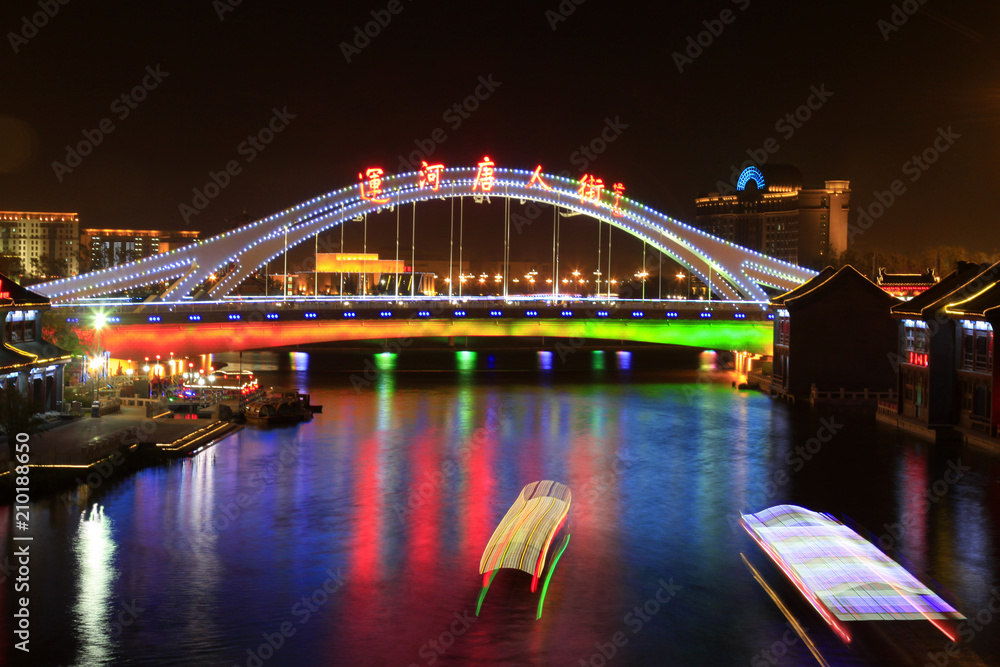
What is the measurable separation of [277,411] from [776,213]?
151 meters

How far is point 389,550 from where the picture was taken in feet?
67.6

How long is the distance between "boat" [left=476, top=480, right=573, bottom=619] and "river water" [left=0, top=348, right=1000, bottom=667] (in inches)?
11.1

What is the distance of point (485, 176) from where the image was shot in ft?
203

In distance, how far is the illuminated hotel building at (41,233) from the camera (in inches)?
7229

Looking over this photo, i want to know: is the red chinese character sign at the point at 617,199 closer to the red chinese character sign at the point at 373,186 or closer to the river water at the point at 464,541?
the red chinese character sign at the point at 373,186

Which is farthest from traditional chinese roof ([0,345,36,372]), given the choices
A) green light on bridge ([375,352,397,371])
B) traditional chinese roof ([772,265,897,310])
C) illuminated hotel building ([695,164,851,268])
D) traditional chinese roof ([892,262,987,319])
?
illuminated hotel building ([695,164,851,268])

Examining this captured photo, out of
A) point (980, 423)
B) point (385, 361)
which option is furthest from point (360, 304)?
point (980, 423)

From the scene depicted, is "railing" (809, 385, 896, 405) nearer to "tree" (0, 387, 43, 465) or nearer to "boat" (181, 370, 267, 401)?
"boat" (181, 370, 267, 401)

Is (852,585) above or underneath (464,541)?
above

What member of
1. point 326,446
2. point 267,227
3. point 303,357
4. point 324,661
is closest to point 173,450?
point 326,446

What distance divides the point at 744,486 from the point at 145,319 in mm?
31792

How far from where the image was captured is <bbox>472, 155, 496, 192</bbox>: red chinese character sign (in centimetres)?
6159

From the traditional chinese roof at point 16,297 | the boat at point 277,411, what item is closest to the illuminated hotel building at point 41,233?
the boat at point 277,411

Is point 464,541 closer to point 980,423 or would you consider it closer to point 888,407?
point 980,423
